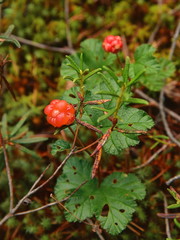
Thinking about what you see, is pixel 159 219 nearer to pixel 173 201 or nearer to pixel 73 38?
pixel 173 201

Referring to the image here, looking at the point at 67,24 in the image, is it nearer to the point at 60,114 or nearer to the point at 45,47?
the point at 45,47

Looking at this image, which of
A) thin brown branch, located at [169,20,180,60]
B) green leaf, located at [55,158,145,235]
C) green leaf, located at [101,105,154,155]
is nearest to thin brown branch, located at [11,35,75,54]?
thin brown branch, located at [169,20,180,60]

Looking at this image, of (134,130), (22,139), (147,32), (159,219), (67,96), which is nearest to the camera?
(134,130)

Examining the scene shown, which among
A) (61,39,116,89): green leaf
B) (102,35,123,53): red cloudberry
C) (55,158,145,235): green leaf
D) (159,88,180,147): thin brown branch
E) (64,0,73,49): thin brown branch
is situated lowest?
(55,158,145,235): green leaf

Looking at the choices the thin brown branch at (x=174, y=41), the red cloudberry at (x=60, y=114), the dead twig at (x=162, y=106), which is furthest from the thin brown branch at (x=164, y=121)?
the red cloudberry at (x=60, y=114)

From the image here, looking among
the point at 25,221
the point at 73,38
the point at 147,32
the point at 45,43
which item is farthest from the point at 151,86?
the point at 25,221

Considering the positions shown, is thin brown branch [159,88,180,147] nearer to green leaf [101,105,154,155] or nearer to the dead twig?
the dead twig
